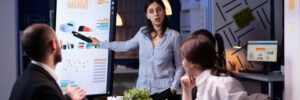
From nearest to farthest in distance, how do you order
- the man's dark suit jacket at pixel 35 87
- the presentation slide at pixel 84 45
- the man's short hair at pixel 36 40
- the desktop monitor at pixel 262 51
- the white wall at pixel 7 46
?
the man's dark suit jacket at pixel 35 87
the man's short hair at pixel 36 40
the presentation slide at pixel 84 45
the white wall at pixel 7 46
the desktop monitor at pixel 262 51

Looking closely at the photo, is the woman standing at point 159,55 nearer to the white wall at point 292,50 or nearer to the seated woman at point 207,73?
the seated woman at point 207,73

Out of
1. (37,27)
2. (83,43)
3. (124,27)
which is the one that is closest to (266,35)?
(124,27)

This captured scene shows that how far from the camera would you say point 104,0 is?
2.25 m

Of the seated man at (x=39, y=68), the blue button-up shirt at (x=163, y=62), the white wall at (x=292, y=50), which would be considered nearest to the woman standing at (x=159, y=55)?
the blue button-up shirt at (x=163, y=62)

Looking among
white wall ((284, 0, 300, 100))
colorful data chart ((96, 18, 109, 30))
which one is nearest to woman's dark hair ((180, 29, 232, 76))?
colorful data chart ((96, 18, 109, 30))

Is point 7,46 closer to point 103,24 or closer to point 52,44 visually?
point 103,24

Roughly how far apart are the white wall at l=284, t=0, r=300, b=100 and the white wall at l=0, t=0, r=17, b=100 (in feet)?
9.70

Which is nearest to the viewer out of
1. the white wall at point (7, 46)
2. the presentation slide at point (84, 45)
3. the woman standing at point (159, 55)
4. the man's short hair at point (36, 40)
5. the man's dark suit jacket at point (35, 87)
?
the man's dark suit jacket at point (35, 87)

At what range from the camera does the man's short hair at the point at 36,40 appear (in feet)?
4.48

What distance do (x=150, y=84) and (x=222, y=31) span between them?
2963 millimetres

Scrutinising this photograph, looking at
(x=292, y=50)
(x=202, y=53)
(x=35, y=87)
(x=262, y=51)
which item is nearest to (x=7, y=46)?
(x=35, y=87)

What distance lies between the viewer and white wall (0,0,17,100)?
3.45 meters

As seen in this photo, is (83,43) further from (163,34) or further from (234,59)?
(234,59)

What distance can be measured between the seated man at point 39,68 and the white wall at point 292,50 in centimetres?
186
